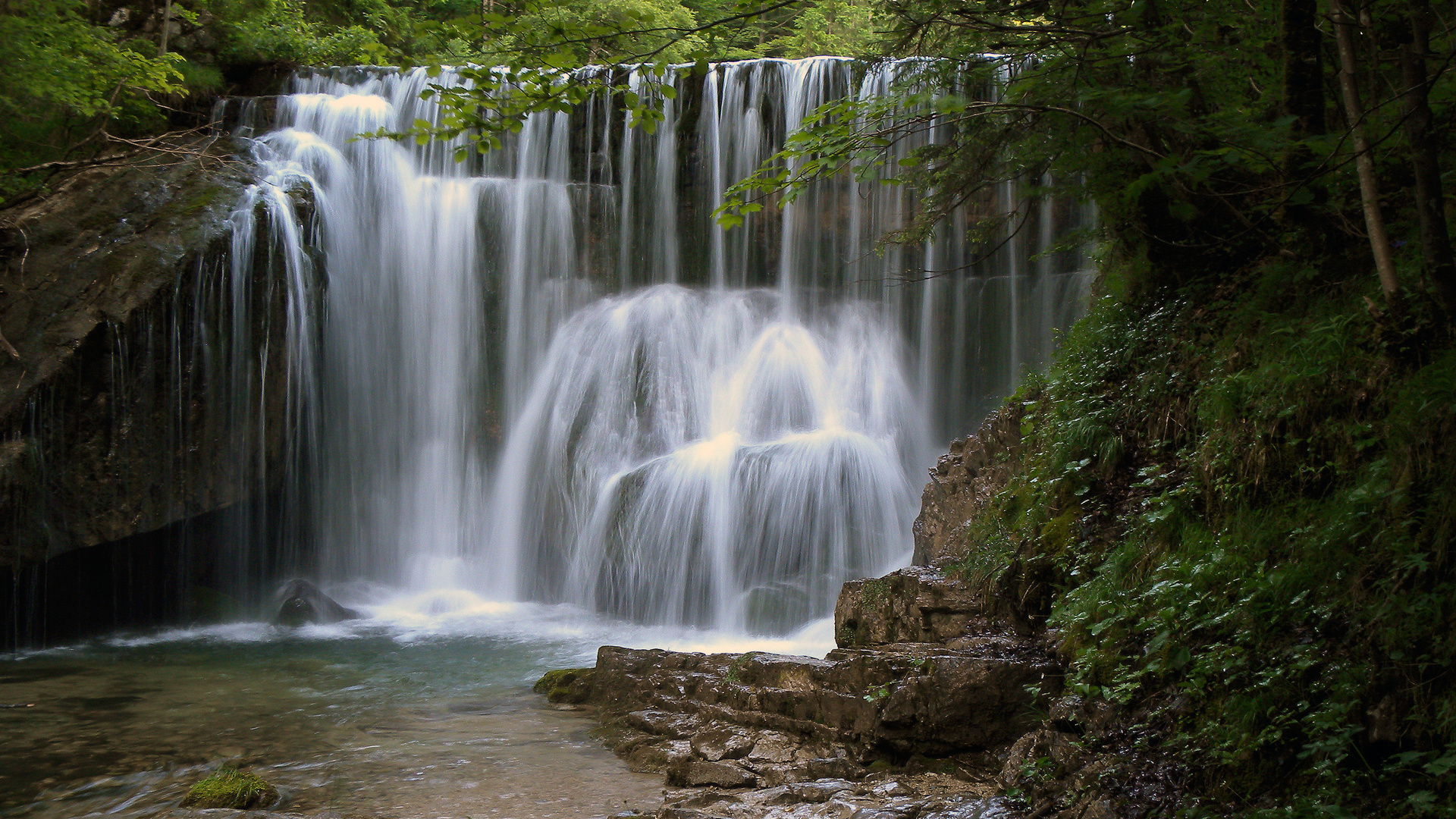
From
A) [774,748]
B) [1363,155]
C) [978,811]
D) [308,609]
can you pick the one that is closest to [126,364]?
[308,609]

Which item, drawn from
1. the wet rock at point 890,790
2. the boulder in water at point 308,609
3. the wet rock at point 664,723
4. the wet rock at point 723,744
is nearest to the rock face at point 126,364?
the boulder in water at point 308,609

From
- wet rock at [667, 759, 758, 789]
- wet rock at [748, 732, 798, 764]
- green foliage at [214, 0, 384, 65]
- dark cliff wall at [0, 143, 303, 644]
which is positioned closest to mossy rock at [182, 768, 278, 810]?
wet rock at [667, 759, 758, 789]

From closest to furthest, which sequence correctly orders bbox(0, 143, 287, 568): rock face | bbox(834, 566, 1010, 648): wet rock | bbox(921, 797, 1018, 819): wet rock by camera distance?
bbox(921, 797, 1018, 819): wet rock, bbox(834, 566, 1010, 648): wet rock, bbox(0, 143, 287, 568): rock face

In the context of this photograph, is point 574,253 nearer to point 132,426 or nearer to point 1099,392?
point 132,426

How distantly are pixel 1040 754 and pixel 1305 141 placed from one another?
8.84ft

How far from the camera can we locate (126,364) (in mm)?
10734

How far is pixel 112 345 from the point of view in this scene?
10594 mm

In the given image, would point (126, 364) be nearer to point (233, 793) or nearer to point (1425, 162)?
point (233, 793)

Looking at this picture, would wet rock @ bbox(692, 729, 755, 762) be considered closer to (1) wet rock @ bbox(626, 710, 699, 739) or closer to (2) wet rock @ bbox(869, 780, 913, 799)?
(1) wet rock @ bbox(626, 710, 699, 739)

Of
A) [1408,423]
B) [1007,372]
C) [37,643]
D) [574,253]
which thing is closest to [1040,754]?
[1408,423]

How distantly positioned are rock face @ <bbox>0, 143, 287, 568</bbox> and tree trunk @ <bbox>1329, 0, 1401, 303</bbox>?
11465 millimetres

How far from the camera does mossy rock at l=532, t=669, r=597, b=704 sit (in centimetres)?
753

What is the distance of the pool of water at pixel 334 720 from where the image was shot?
5477mm

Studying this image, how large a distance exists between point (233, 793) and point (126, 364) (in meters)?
7.39
